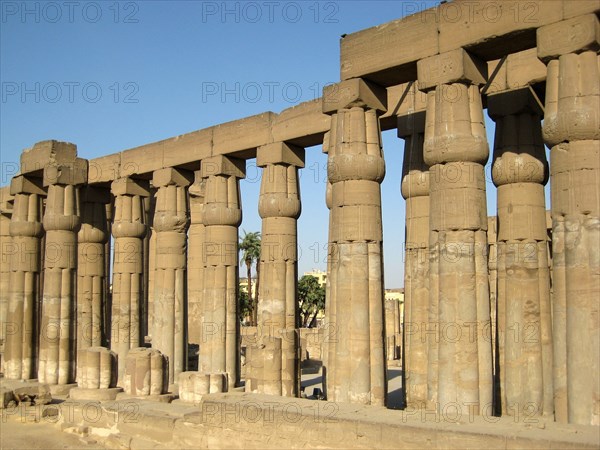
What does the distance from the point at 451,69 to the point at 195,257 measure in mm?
21043

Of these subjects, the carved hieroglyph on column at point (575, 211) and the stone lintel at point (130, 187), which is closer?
the carved hieroglyph on column at point (575, 211)

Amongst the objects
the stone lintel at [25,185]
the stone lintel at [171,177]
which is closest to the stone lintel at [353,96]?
the stone lintel at [171,177]

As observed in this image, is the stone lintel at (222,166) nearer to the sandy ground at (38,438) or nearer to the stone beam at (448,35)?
the stone beam at (448,35)

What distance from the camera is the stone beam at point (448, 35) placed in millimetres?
11969

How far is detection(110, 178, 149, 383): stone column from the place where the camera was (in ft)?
76.4

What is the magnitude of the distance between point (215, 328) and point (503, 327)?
925cm

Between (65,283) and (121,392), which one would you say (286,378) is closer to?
(121,392)

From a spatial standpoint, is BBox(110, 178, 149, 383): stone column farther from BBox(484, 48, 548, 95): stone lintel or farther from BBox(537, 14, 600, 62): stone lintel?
BBox(537, 14, 600, 62): stone lintel

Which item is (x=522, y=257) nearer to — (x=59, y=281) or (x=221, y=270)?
(x=221, y=270)

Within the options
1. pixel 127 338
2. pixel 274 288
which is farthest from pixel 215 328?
pixel 127 338

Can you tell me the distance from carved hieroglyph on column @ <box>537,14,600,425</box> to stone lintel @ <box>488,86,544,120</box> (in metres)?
2.97

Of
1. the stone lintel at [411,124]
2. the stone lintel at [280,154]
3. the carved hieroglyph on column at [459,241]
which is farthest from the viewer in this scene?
the stone lintel at [280,154]

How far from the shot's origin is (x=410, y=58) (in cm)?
1337

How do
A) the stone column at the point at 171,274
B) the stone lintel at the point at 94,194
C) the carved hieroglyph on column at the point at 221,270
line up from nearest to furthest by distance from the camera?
the carved hieroglyph on column at the point at 221,270
the stone column at the point at 171,274
the stone lintel at the point at 94,194
